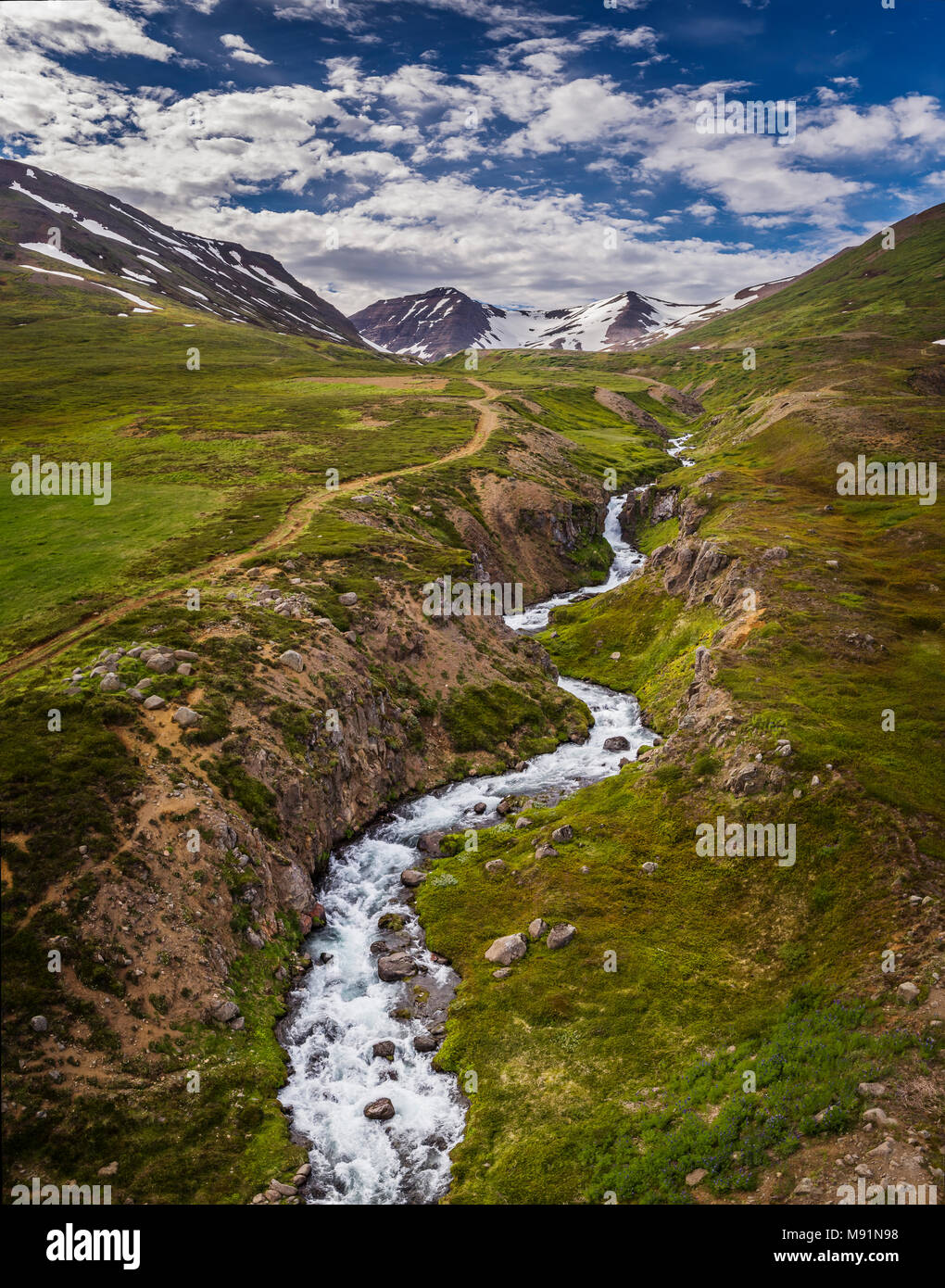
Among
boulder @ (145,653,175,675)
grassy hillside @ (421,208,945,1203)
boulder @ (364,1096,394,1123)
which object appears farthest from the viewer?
boulder @ (145,653,175,675)

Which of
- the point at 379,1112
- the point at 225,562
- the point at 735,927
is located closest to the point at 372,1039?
the point at 379,1112

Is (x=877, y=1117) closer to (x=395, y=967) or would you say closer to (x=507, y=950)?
(x=507, y=950)

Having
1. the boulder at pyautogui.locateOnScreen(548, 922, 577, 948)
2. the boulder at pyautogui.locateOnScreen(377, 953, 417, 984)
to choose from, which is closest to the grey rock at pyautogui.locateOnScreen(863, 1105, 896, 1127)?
the boulder at pyautogui.locateOnScreen(548, 922, 577, 948)

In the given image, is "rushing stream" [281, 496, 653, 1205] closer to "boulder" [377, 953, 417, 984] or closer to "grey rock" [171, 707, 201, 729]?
"boulder" [377, 953, 417, 984]

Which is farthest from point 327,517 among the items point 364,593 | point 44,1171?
point 44,1171

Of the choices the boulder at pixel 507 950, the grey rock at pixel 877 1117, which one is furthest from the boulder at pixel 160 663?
the grey rock at pixel 877 1117

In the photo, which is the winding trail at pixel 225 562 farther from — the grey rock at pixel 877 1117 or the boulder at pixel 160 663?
the grey rock at pixel 877 1117
